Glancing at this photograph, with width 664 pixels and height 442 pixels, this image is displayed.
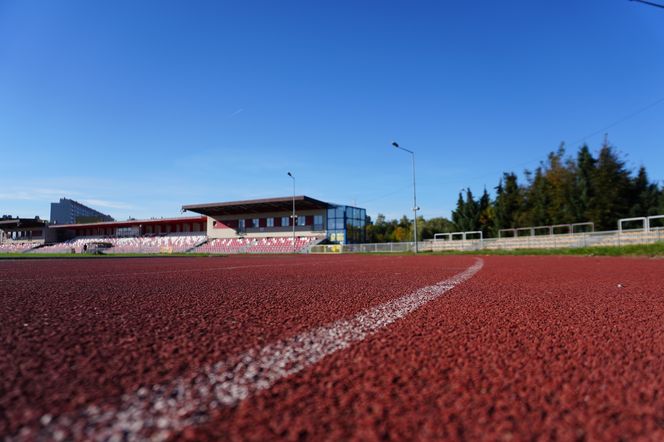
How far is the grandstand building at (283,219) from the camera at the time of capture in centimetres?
4216

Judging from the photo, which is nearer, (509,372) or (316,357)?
(509,372)

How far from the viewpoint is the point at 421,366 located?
53.7 inches

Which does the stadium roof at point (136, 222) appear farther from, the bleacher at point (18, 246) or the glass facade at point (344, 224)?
the glass facade at point (344, 224)

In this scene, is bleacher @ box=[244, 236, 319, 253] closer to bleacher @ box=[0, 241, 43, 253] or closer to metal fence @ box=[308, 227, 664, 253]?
metal fence @ box=[308, 227, 664, 253]

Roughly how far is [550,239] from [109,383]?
2768 centimetres

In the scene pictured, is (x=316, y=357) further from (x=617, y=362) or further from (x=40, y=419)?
(x=617, y=362)

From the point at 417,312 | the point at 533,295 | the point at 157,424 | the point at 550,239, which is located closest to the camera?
the point at 157,424

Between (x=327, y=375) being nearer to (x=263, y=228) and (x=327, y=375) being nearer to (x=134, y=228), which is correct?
(x=263, y=228)

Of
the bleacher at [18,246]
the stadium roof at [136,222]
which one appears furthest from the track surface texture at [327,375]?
the bleacher at [18,246]

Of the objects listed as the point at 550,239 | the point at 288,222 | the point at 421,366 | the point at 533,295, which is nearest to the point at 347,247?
the point at 288,222

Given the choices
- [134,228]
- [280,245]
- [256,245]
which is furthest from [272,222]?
[134,228]

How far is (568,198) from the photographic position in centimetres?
2692

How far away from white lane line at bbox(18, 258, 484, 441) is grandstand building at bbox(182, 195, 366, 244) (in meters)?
39.3

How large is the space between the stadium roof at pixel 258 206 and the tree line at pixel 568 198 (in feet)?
52.2
